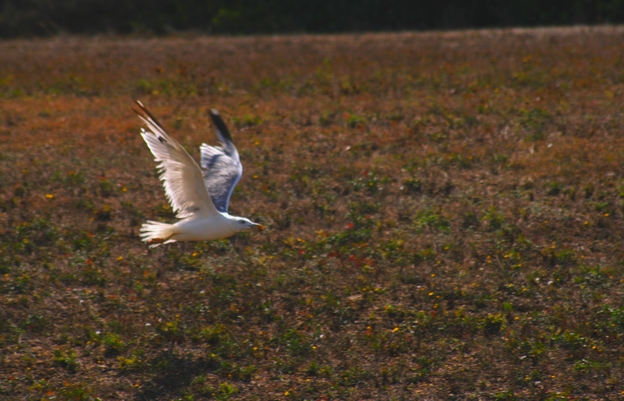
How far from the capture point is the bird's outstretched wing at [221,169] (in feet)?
30.5

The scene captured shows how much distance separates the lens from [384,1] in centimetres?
2573

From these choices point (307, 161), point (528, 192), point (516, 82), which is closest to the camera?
point (528, 192)

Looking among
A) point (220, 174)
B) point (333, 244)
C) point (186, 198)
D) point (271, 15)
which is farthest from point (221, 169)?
point (271, 15)

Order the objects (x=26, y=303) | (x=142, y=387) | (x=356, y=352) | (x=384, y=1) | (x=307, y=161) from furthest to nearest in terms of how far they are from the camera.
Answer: (x=384, y=1)
(x=307, y=161)
(x=26, y=303)
(x=356, y=352)
(x=142, y=387)

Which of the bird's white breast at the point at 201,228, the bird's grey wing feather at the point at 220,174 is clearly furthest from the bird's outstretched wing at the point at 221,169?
the bird's white breast at the point at 201,228

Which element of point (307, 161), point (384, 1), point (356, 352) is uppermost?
point (384, 1)

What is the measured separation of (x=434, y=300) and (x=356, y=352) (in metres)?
1.24

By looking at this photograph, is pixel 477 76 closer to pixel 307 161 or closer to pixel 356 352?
pixel 307 161

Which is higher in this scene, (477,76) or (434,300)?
(477,76)

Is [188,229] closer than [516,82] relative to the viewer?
Yes

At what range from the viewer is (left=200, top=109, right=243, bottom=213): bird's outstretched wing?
30.5 ft

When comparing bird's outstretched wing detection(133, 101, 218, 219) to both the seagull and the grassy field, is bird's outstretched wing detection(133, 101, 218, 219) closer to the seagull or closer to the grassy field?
the seagull

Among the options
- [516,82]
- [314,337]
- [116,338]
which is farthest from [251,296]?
[516,82]

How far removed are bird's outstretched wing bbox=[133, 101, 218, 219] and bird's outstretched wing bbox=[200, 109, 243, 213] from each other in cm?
59
